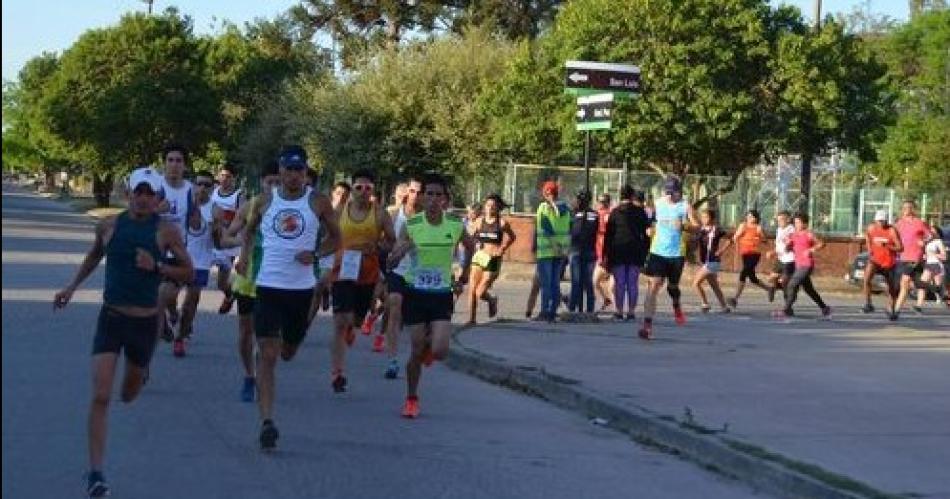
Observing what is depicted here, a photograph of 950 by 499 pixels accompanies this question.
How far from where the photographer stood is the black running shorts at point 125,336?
27.1 feet

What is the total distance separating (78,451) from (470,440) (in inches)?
106

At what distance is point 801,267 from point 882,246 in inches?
74.3

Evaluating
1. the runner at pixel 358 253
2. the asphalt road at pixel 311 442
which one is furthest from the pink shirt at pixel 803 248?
the runner at pixel 358 253

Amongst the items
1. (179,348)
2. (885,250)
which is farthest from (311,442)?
(885,250)

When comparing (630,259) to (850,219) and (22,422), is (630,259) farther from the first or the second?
(850,219)

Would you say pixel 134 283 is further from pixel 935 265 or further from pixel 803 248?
pixel 935 265

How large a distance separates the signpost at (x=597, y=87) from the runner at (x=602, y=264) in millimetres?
1400

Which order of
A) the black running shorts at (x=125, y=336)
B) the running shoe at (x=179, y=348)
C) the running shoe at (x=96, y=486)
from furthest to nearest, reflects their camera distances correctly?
1. the running shoe at (x=179, y=348)
2. the black running shorts at (x=125, y=336)
3. the running shoe at (x=96, y=486)

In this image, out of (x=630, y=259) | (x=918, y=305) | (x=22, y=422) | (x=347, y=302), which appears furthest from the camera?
(x=918, y=305)

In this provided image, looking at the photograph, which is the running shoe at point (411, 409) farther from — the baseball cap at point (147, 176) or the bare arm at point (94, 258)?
the bare arm at point (94, 258)

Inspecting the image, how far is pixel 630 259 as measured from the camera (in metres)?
19.2

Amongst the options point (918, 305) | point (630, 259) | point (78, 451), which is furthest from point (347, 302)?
point (918, 305)

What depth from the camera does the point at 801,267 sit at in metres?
21.5

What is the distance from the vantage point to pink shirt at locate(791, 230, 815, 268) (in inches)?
850
